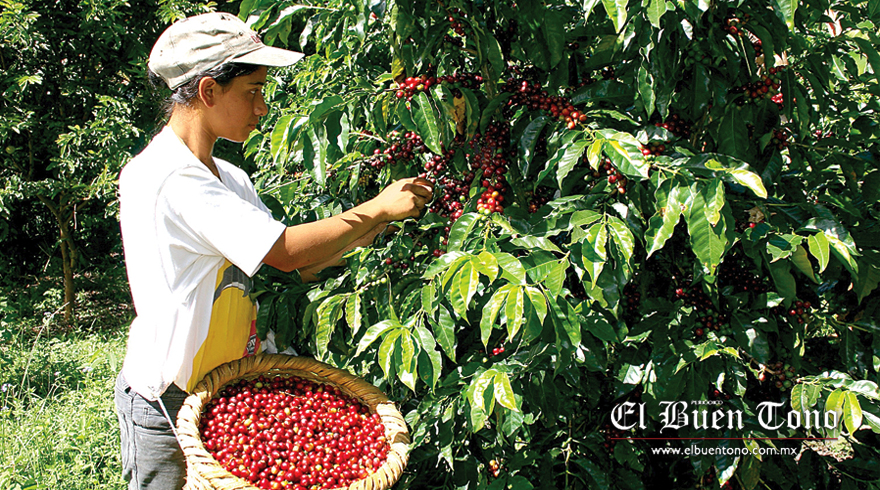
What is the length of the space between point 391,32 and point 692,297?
1.09m

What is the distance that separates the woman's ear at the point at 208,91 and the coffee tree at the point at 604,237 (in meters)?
0.20

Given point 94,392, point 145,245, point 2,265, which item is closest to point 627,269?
point 145,245

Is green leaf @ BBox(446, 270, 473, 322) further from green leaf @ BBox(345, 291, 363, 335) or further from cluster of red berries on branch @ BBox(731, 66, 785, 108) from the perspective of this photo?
cluster of red berries on branch @ BBox(731, 66, 785, 108)

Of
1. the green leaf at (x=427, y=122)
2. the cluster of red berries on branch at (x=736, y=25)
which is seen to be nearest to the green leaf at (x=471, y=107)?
the green leaf at (x=427, y=122)

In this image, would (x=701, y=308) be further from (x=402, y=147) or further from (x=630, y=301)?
(x=402, y=147)

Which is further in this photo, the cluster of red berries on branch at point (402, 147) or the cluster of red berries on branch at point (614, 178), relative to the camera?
the cluster of red berries on branch at point (402, 147)

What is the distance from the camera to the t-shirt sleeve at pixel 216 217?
5.49 feet

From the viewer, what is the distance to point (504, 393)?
151cm

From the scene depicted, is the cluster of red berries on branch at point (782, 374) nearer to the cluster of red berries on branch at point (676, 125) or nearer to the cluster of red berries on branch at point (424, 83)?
the cluster of red berries on branch at point (676, 125)

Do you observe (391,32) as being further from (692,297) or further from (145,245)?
(692,297)

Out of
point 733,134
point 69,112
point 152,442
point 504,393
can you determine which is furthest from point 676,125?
point 69,112

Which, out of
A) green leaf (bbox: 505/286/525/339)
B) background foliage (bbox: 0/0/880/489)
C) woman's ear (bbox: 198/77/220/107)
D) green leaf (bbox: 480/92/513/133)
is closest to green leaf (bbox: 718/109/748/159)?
background foliage (bbox: 0/0/880/489)

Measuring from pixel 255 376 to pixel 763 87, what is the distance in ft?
5.27

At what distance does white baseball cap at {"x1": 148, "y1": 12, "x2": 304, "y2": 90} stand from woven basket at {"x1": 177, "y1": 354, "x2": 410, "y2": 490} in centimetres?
82
